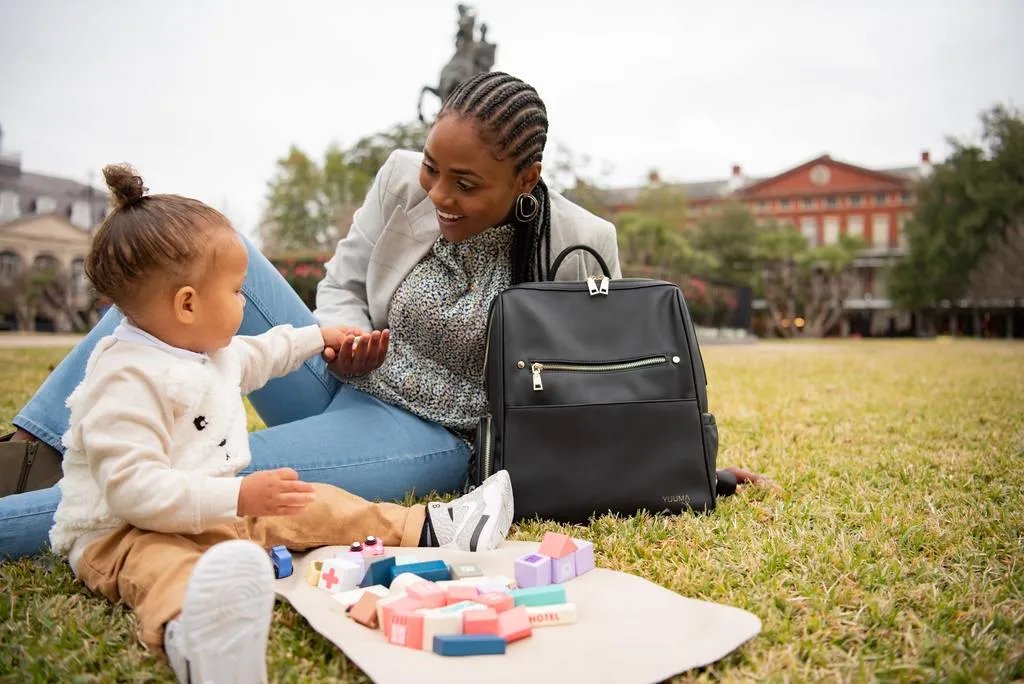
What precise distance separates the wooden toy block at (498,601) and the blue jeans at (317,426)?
83 cm

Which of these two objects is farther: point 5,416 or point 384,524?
point 5,416

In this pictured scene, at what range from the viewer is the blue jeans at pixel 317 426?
2141mm

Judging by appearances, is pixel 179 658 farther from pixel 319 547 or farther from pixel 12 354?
pixel 12 354

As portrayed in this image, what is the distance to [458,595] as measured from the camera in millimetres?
1507

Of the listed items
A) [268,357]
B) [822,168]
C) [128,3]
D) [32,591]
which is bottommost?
[32,591]

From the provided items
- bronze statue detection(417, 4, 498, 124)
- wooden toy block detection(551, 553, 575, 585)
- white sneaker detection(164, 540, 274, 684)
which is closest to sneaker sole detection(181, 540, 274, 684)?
white sneaker detection(164, 540, 274, 684)

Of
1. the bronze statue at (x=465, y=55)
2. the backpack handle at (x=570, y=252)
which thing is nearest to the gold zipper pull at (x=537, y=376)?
the backpack handle at (x=570, y=252)

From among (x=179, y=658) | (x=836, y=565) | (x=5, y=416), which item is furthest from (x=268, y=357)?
(x=5, y=416)

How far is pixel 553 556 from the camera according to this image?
1686 millimetres

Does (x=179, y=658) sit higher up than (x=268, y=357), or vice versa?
(x=268, y=357)

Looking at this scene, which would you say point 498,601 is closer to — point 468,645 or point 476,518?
point 468,645

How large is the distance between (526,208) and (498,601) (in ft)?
4.09

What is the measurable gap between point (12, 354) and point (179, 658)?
9.38 m

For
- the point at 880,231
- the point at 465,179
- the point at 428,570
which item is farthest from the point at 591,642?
the point at 880,231
